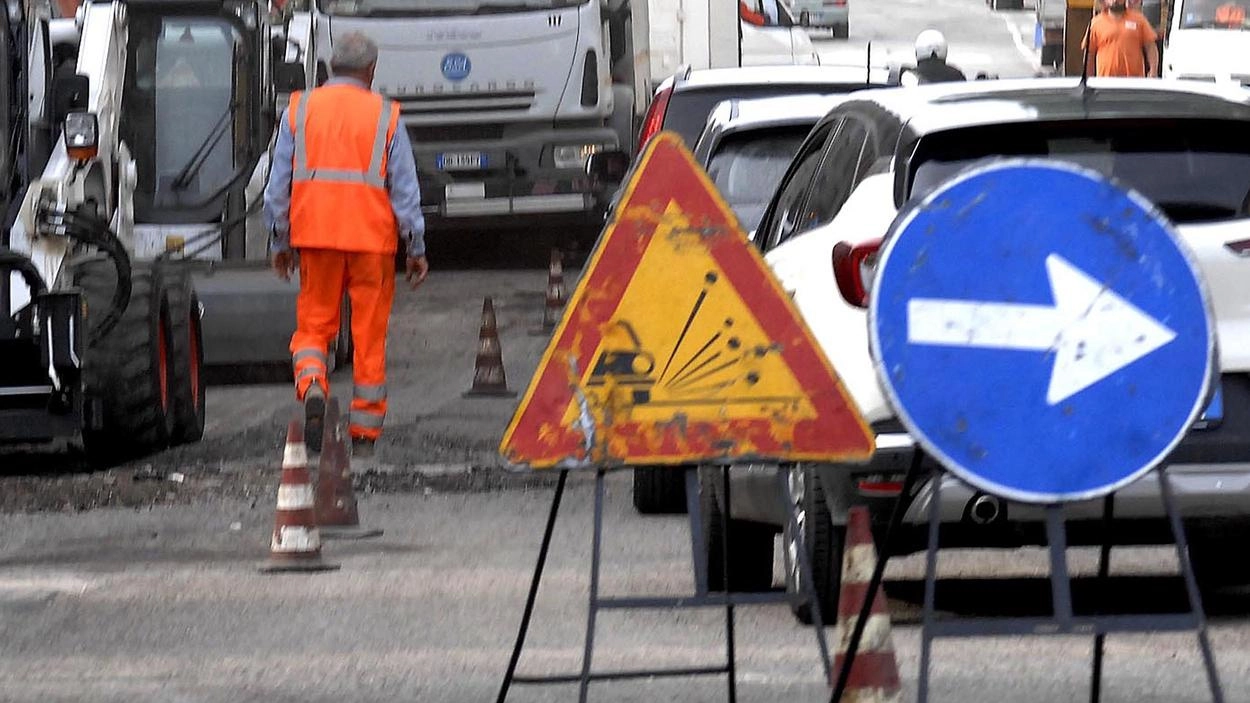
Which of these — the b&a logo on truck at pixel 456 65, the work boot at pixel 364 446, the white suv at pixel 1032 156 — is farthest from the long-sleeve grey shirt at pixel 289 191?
the b&a logo on truck at pixel 456 65

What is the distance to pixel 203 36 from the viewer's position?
18.4m

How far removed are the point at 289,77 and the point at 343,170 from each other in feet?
19.5

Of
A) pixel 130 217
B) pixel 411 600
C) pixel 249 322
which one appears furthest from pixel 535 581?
pixel 249 322

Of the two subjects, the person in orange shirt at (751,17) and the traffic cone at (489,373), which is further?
the person in orange shirt at (751,17)

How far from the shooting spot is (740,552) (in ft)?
29.4

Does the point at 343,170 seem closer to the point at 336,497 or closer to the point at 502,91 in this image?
the point at 336,497

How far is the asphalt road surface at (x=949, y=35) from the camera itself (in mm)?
52812

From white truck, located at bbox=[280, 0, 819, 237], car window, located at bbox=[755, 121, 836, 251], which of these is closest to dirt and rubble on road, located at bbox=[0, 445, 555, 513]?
car window, located at bbox=[755, 121, 836, 251]

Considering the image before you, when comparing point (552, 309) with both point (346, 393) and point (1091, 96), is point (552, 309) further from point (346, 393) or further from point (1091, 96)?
point (1091, 96)

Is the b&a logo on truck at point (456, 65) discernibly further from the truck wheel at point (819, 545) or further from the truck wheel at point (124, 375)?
the truck wheel at point (819, 545)

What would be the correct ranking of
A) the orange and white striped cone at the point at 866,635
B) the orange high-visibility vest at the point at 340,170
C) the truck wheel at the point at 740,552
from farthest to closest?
1. the orange high-visibility vest at the point at 340,170
2. the truck wheel at the point at 740,552
3. the orange and white striped cone at the point at 866,635

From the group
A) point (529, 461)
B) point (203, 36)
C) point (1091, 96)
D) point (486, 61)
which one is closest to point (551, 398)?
point (529, 461)

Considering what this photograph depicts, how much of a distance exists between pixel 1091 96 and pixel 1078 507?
1.29m

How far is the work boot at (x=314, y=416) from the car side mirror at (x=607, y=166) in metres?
10.8
